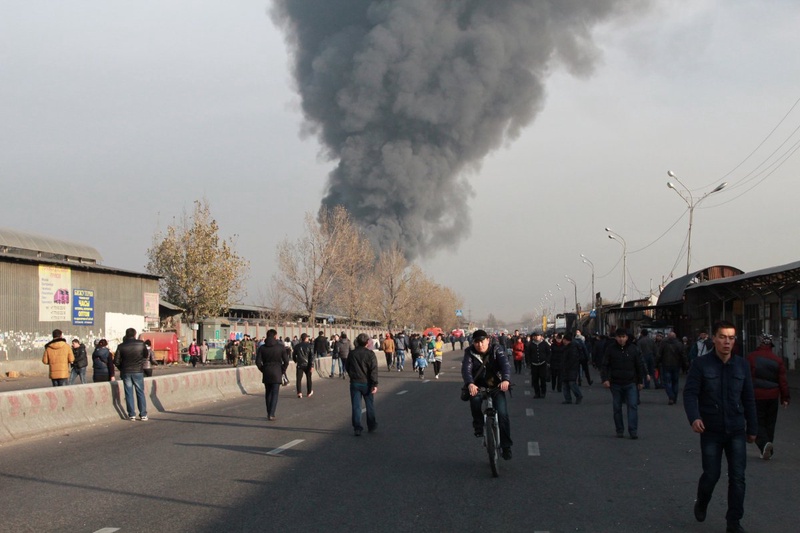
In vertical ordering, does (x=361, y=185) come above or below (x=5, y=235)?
above

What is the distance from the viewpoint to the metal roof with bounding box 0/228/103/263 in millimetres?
41531

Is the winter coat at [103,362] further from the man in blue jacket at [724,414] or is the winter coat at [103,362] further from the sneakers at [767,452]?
the man in blue jacket at [724,414]

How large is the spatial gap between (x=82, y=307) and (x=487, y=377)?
33.7m

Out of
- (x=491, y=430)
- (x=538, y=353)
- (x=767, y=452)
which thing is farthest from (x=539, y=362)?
(x=491, y=430)

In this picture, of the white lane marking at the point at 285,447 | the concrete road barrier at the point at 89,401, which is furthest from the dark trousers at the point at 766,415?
the concrete road barrier at the point at 89,401

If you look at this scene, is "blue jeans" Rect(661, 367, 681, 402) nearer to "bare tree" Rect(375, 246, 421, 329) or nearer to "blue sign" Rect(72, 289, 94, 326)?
"blue sign" Rect(72, 289, 94, 326)

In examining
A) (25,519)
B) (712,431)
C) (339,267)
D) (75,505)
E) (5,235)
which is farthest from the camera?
(339,267)

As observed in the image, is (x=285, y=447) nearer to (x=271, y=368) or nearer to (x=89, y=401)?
(x=271, y=368)

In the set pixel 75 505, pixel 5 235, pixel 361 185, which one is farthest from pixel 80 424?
pixel 361 185

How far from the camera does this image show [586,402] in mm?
19875

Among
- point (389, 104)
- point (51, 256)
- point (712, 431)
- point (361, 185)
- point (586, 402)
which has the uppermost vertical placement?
point (389, 104)

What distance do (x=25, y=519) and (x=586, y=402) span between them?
48.7 ft

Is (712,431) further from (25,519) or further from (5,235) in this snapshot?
(5,235)

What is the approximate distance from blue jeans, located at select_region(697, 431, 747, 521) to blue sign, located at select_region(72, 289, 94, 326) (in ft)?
120
